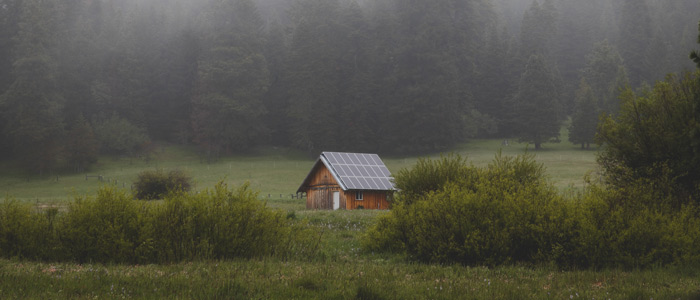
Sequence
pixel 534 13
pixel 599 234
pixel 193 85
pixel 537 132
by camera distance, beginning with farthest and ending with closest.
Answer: pixel 534 13 < pixel 193 85 < pixel 537 132 < pixel 599 234

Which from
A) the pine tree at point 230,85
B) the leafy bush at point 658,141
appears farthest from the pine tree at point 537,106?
the leafy bush at point 658,141

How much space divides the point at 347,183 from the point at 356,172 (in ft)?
7.08

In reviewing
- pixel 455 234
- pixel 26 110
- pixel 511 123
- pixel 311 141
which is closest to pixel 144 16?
pixel 26 110

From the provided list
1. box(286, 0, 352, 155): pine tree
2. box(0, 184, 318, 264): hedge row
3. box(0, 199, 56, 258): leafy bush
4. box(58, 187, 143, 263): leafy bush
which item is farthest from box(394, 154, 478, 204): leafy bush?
box(286, 0, 352, 155): pine tree

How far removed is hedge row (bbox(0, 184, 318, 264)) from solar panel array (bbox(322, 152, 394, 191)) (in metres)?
26.2

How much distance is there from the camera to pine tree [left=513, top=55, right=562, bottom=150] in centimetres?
8338

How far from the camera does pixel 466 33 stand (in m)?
95.2

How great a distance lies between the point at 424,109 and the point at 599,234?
7238 centimetres

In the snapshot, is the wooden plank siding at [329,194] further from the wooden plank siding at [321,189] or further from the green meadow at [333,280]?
the green meadow at [333,280]

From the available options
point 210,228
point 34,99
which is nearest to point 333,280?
point 210,228

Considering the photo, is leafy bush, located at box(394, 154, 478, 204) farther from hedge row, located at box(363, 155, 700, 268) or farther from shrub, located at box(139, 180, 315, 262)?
shrub, located at box(139, 180, 315, 262)

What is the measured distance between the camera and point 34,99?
246 ft

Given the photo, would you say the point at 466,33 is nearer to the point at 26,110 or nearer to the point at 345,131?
the point at 345,131

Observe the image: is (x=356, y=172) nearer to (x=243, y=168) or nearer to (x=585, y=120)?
(x=243, y=168)
